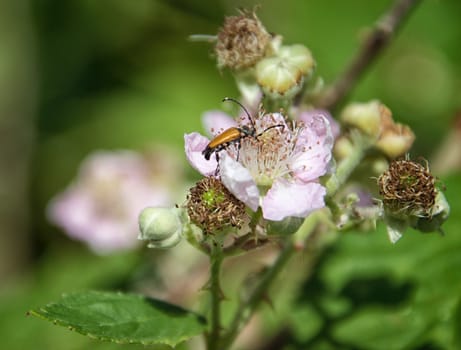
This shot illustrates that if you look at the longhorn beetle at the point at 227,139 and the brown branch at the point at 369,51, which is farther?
the brown branch at the point at 369,51

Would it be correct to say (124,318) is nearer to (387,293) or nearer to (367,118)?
(367,118)

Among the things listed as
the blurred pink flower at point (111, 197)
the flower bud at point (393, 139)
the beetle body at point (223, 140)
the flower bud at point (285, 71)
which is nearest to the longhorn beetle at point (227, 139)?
the beetle body at point (223, 140)

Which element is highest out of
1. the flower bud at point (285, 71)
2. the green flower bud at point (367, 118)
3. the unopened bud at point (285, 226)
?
the flower bud at point (285, 71)

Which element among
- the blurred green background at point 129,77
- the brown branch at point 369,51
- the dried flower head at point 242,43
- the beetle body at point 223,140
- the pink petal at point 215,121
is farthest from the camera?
the blurred green background at point 129,77

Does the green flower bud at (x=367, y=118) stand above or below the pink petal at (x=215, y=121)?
above

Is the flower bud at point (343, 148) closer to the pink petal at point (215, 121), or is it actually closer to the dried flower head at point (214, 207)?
the pink petal at point (215, 121)

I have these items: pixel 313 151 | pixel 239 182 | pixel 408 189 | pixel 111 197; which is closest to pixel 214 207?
pixel 239 182

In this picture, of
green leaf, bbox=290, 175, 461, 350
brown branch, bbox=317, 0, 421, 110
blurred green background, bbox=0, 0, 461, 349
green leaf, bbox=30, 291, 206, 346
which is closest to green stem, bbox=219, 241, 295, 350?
green leaf, bbox=30, 291, 206, 346
